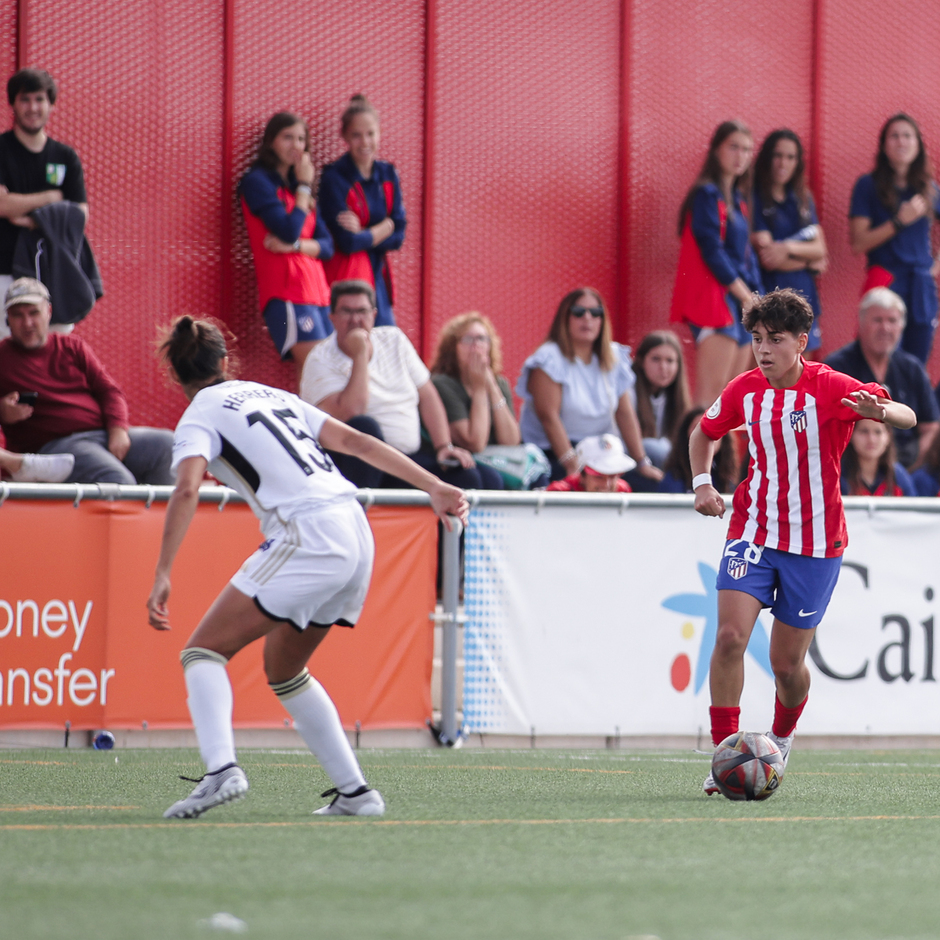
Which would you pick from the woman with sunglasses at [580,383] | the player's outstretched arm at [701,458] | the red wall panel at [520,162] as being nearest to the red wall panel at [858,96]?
the red wall panel at [520,162]

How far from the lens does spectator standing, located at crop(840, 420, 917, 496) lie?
10430 mm

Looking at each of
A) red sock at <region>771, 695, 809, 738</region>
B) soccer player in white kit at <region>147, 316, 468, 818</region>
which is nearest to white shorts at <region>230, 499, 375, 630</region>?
soccer player in white kit at <region>147, 316, 468, 818</region>

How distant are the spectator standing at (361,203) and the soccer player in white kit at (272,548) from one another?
652cm

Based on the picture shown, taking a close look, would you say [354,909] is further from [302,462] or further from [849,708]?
[849,708]

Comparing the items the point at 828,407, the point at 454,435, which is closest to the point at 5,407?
the point at 454,435

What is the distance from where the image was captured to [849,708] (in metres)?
9.19

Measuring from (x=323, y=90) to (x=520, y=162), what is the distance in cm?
189

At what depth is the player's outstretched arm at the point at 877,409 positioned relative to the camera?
19.3 ft

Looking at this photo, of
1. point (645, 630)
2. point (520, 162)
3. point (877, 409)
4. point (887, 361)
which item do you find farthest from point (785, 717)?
point (520, 162)

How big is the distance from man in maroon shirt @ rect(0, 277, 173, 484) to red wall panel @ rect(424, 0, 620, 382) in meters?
4.34

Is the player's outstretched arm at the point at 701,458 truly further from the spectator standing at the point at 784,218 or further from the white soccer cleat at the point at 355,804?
the spectator standing at the point at 784,218

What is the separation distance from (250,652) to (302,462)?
3.40 meters

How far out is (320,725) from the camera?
17.1 feet

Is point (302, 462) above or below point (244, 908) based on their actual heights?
above
